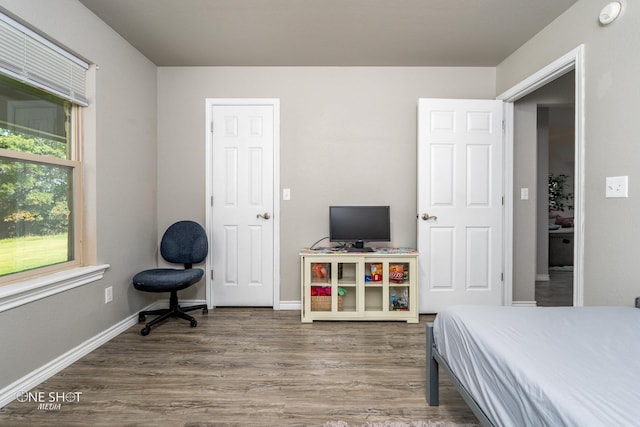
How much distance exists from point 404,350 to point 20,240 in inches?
104

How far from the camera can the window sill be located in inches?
67.5

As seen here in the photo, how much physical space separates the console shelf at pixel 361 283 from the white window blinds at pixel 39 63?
85.9 inches

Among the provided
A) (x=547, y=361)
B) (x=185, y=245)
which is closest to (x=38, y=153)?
(x=185, y=245)

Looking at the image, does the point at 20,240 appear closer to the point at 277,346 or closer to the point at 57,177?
the point at 57,177

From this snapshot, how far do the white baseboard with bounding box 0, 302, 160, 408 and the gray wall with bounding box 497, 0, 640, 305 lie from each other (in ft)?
11.6

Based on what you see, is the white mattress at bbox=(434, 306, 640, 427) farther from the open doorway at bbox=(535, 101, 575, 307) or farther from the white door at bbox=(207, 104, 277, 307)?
the open doorway at bbox=(535, 101, 575, 307)

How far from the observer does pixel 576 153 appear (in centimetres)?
217

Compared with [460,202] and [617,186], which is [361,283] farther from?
[617,186]

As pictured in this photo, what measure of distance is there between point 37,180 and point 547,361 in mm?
2848

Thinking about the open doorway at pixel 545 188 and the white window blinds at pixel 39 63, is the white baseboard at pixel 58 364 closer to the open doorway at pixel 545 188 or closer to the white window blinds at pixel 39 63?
the white window blinds at pixel 39 63

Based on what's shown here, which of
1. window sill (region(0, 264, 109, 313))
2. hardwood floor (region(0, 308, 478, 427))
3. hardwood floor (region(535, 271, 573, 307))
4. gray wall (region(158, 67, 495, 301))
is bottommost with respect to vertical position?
hardwood floor (region(535, 271, 573, 307))

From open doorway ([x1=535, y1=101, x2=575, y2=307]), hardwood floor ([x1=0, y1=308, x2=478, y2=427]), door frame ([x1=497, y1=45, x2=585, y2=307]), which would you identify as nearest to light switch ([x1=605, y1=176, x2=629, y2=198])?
door frame ([x1=497, y1=45, x2=585, y2=307])

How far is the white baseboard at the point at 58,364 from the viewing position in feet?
5.66

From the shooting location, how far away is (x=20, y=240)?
1923 mm
